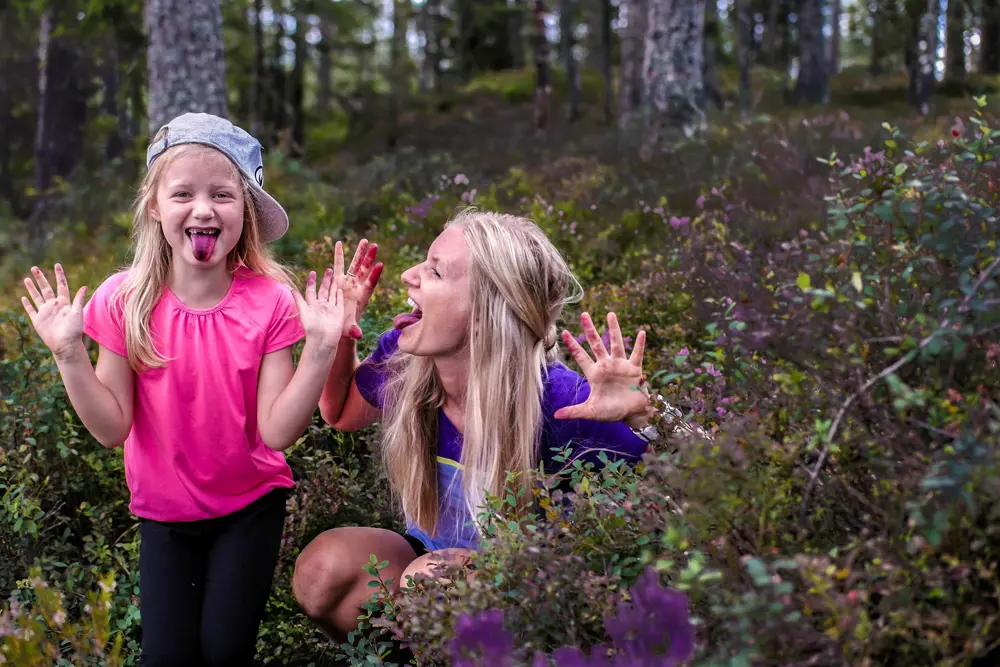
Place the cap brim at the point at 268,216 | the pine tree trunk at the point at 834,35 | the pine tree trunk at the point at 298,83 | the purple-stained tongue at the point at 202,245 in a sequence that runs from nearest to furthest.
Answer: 1. the purple-stained tongue at the point at 202,245
2. the cap brim at the point at 268,216
3. the pine tree trunk at the point at 298,83
4. the pine tree trunk at the point at 834,35

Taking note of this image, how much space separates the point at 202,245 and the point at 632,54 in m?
15.7

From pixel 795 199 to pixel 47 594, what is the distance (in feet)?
16.1

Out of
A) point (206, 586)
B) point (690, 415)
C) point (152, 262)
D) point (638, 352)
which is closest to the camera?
point (690, 415)

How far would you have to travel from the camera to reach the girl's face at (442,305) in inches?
124

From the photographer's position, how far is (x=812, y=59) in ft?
61.6

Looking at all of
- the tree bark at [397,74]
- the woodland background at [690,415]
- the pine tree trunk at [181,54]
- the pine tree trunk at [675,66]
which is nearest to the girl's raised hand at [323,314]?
the woodland background at [690,415]

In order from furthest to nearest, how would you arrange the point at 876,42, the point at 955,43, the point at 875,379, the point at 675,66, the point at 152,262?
1. the point at 876,42
2. the point at 955,43
3. the point at 675,66
4. the point at 152,262
5. the point at 875,379

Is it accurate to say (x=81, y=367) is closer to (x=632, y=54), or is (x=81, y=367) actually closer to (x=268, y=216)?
(x=268, y=216)

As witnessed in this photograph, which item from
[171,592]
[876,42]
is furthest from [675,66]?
[876,42]

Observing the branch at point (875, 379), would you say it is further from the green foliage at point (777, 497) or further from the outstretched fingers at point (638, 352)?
the outstretched fingers at point (638, 352)

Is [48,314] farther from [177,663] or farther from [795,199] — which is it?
[795,199]

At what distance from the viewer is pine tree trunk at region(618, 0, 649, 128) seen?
1591 cm

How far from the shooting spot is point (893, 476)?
1.86 metres

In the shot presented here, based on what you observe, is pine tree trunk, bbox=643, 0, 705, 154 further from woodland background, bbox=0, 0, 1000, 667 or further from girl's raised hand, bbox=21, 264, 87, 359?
girl's raised hand, bbox=21, 264, 87, 359
